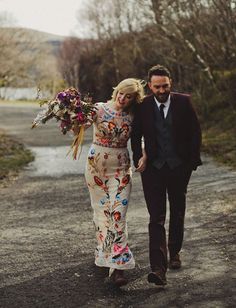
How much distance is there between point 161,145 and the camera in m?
5.07

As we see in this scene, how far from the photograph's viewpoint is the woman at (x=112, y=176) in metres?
5.21

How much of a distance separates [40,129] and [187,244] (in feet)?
69.3

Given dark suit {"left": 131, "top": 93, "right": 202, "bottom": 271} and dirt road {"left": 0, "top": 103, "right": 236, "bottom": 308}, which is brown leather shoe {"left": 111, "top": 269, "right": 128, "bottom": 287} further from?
dark suit {"left": 131, "top": 93, "right": 202, "bottom": 271}

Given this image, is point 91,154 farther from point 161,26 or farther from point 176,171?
point 161,26

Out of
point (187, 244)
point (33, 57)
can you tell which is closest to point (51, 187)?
point (187, 244)

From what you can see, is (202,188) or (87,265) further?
(202,188)

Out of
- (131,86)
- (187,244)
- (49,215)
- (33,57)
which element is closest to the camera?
(131,86)

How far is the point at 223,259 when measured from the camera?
5781 mm

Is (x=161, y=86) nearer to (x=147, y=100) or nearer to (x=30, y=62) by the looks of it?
(x=147, y=100)

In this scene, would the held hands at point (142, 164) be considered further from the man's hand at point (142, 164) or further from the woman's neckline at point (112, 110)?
the woman's neckline at point (112, 110)

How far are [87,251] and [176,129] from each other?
81.4 inches

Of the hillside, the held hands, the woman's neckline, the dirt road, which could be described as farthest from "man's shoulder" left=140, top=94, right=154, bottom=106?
the hillside

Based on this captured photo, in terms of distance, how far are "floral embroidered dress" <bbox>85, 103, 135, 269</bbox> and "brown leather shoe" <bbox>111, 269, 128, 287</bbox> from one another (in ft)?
0.31

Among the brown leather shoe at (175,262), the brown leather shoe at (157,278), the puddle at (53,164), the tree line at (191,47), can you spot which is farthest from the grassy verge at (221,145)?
the brown leather shoe at (157,278)
